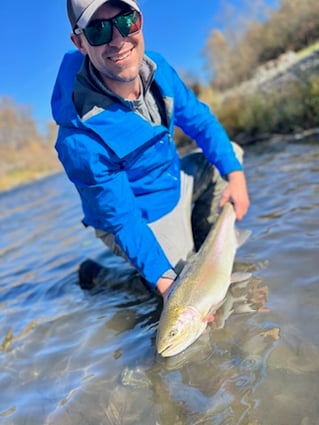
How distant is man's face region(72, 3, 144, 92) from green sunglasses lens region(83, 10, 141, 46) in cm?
3

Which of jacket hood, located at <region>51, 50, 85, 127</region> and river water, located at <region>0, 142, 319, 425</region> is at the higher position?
jacket hood, located at <region>51, 50, 85, 127</region>

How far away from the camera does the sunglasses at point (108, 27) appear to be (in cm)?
269

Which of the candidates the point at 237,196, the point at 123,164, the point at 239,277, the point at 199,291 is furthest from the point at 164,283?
the point at 237,196

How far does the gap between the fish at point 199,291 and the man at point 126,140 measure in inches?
8.8

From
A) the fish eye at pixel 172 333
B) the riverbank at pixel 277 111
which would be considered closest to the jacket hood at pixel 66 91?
the fish eye at pixel 172 333

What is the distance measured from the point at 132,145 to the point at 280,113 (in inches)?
289

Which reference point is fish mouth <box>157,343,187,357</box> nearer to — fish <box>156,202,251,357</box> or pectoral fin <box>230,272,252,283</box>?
fish <box>156,202,251,357</box>

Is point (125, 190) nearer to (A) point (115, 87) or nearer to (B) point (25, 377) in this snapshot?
(A) point (115, 87)

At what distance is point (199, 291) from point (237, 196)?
1.14 meters

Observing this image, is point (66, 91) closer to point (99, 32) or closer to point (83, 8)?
point (99, 32)

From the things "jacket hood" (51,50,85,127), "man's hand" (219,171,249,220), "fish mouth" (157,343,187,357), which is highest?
"jacket hood" (51,50,85,127)

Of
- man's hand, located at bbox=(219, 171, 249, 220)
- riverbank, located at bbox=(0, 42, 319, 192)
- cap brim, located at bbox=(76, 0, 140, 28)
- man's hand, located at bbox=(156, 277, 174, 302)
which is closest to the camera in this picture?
cap brim, located at bbox=(76, 0, 140, 28)

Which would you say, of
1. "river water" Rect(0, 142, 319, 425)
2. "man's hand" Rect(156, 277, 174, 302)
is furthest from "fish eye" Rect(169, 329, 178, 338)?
"man's hand" Rect(156, 277, 174, 302)

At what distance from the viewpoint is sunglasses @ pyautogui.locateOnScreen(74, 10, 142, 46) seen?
8.84 ft
